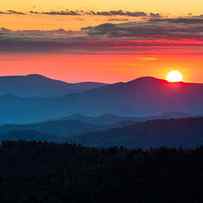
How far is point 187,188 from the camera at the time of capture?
7581 centimetres

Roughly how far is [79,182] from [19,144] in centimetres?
3826

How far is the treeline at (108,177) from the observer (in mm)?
76750

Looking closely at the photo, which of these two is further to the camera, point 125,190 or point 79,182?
point 79,182

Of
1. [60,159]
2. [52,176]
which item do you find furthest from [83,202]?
[60,159]

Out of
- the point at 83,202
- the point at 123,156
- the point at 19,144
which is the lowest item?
the point at 83,202

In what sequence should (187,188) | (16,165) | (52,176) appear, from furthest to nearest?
1. (16,165)
2. (52,176)
3. (187,188)

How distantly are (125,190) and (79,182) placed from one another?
8.33m

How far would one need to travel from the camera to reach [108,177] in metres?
86.3

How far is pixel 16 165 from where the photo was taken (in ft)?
353

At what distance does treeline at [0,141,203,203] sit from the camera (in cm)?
7675

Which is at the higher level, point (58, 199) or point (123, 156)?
point (123, 156)

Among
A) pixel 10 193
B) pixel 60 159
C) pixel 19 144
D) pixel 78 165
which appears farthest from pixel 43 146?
pixel 10 193

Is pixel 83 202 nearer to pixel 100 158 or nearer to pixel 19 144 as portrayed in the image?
pixel 100 158

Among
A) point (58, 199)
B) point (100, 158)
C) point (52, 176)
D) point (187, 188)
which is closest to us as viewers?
point (187, 188)
